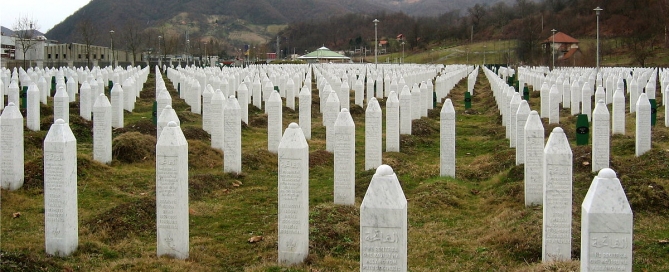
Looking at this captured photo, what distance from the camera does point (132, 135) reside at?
623 inches

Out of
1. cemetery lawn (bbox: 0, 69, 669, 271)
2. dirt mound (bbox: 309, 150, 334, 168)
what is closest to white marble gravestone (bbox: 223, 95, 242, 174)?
cemetery lawn (bbox: 0, 69, 669, 271)

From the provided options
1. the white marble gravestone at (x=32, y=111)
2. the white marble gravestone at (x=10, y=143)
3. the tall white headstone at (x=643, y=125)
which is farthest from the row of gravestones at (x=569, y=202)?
the white marble gravestone at (x=32, y=111)

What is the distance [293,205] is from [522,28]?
356 ft

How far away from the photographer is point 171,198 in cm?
839

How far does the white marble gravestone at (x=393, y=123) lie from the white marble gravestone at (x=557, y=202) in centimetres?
795

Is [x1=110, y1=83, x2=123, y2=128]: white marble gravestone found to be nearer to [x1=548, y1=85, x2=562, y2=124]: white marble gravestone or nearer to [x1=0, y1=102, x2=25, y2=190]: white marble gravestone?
[x1=0, y1=102, x2=25, y2=190]: white marble gravestone

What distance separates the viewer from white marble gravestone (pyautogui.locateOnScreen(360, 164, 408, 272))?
6047 millimetres

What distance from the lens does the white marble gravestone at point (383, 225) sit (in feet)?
19.8

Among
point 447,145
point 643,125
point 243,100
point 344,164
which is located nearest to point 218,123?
point 447,145

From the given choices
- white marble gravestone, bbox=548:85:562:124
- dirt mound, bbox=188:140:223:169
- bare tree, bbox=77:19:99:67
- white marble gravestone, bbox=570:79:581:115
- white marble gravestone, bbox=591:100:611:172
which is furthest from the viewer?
bare tree, bbox=77:19:99:67

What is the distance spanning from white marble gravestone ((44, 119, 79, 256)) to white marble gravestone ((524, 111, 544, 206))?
20.2ft

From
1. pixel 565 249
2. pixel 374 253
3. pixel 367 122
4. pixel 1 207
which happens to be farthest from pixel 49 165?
pixel 367 122

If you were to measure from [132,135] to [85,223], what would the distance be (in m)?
6.13

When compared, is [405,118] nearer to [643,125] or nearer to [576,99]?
Answer: [643,125]
